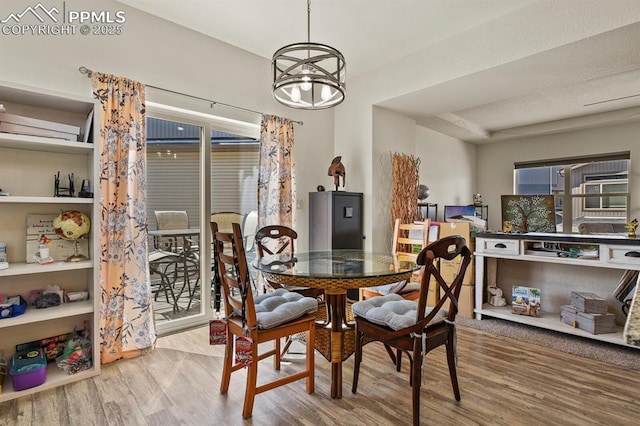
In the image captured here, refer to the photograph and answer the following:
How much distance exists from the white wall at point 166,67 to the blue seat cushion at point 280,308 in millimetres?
1782

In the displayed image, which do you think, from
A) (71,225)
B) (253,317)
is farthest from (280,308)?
(71,225)

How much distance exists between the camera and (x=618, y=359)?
8.11 feet

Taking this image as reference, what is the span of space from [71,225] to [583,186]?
741 centimetres

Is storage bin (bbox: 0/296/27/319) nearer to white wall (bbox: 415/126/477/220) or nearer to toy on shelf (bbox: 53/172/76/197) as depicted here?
toy on shelf (bbox: 53/172/76/197)

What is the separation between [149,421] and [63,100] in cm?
207

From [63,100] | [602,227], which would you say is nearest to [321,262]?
[63,100]

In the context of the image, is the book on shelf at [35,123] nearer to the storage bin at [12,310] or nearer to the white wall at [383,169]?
the storage bin at [12,310]

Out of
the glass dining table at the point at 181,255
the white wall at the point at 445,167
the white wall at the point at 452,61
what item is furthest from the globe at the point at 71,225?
the white wall at the point at 445,167

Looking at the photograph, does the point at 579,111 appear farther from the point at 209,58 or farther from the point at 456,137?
the point at 209,58

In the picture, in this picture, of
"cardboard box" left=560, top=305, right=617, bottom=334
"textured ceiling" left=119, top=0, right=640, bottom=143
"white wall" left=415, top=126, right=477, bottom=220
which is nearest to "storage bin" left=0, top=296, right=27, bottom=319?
"textured ceiling" left=119, top=0, right=640, bottom=143

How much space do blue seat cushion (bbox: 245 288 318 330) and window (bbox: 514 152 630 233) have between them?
216 inches

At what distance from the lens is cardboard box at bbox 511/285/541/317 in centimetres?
316

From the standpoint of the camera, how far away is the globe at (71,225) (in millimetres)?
2205

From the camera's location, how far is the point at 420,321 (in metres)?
1.71
